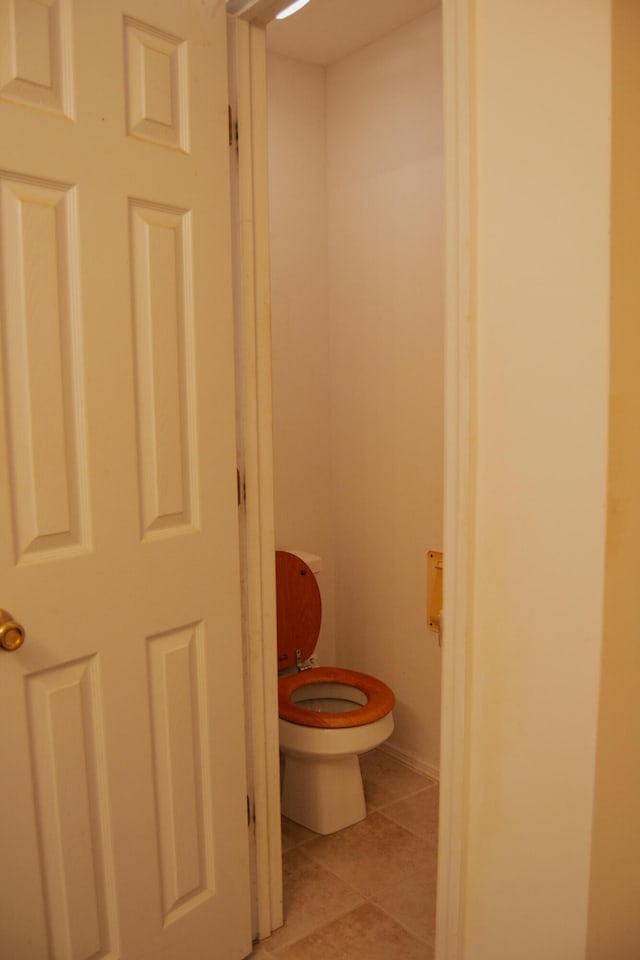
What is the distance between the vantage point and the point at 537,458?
46.0 inches

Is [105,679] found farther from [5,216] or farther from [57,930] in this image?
[5,216]

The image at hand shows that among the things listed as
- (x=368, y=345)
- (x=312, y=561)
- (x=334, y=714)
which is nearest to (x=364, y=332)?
(x=368, y=345)

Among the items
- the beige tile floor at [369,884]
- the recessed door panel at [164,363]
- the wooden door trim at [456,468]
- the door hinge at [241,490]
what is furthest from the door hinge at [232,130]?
the beige tile floor at [369,884]

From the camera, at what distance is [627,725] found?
115 cm

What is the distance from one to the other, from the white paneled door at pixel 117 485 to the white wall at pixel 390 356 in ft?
3.60

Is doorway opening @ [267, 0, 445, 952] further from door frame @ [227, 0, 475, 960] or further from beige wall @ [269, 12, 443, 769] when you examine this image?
door frame @ [227, 0, 475, 960]

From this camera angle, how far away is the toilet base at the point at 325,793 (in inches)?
93.1

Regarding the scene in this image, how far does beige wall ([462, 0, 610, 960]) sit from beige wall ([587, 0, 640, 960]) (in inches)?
0.7

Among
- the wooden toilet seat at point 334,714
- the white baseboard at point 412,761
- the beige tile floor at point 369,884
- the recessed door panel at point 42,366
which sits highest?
the recessed door panel at point 42,366

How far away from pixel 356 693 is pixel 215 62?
194 centimetres

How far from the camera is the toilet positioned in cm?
228

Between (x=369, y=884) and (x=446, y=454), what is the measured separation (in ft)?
4.77

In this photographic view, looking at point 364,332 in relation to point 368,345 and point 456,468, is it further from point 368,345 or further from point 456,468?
point 456,468

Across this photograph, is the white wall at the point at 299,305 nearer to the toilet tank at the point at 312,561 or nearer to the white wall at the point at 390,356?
the white wall at the point at 390,356
